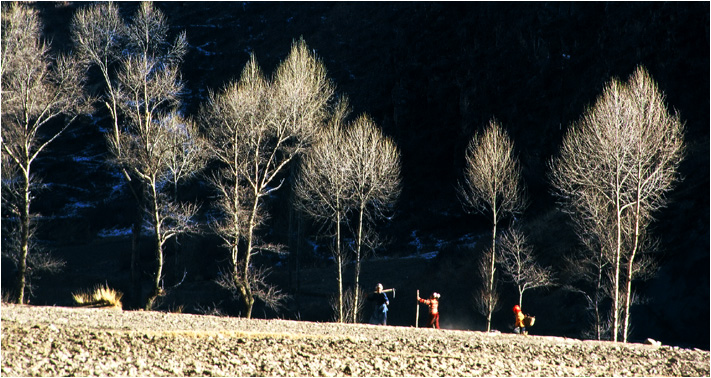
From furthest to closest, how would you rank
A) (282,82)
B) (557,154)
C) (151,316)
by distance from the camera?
1. (557,154)
2. (282,82)
3. (151,316)

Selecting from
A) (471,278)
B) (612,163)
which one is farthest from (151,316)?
(471,278)

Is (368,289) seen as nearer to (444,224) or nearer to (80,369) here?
(444,224)

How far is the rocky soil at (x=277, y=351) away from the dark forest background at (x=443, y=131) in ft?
44.1

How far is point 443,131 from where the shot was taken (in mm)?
62844

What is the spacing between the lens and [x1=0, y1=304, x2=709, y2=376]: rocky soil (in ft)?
37.8

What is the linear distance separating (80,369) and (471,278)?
2757cm

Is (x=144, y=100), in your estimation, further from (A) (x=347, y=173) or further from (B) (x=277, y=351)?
(B) (x=277, y=351)

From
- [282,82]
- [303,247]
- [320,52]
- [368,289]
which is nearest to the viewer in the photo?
[282,82]

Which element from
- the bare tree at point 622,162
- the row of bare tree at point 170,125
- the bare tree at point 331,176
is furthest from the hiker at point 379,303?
the bare tree at point 622,162

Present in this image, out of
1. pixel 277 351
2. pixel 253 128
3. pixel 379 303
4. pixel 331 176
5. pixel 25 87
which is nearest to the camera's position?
pixel 277 351

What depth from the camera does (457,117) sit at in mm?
62781

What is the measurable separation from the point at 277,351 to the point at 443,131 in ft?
168

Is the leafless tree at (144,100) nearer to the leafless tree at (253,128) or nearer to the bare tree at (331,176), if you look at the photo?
the leafless tree at (253,128)

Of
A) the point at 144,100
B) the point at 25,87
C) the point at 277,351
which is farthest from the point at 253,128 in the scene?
the point at 277,351
